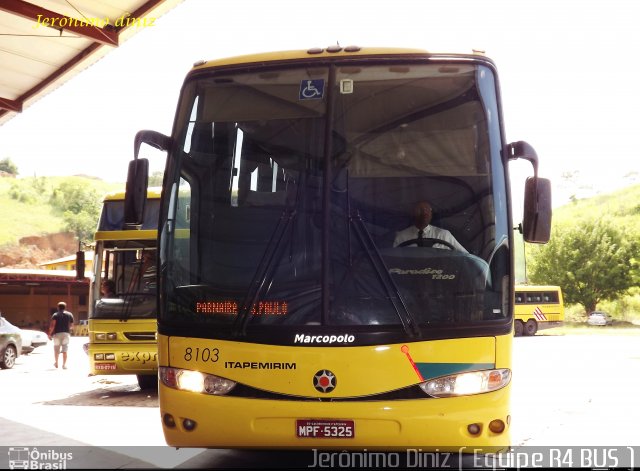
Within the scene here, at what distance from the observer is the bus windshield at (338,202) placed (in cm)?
612

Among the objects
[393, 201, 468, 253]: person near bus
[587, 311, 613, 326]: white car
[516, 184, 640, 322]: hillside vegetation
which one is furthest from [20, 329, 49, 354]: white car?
[516, 184, 640, 322]: hillside vegetation

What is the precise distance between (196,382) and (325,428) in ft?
3.41

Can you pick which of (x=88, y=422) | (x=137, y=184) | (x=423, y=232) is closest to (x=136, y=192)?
(x=137, y=184)

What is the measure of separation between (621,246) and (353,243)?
257 ft

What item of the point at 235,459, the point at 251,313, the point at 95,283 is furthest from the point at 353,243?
the point at 95,283

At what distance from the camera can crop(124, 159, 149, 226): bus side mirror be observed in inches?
257

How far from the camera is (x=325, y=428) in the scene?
19.4 feet

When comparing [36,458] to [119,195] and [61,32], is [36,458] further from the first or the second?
[61,32]

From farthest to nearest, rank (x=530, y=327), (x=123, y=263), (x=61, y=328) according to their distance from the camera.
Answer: (x=530, y=327), (x=61, y=328), (x=123, y=263)

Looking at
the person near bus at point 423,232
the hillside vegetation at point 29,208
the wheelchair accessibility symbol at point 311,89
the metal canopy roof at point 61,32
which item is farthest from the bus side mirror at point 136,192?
the hillside vegetation at point 29,208

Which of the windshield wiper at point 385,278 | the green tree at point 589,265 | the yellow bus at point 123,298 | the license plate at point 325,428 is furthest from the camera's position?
the green tree at point 589,265

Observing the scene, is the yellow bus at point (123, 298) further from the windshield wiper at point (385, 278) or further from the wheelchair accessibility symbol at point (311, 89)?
the windshield wiper at point (385, 278)

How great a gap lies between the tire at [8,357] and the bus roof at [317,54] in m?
15.9

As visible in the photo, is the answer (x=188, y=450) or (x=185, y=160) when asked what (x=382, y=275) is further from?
(x=188, y=450)
